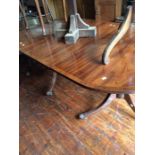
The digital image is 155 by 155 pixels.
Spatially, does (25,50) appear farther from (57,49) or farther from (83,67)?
(83,67)

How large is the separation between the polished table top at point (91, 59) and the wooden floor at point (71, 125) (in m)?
0.57

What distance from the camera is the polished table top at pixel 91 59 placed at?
2.14ft

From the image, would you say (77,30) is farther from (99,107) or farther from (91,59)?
(99,107)

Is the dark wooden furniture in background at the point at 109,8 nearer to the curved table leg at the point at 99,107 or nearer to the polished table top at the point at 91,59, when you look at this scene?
the polished table top at the point at 91,59

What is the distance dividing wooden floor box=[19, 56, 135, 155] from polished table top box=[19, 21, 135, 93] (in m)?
0.57

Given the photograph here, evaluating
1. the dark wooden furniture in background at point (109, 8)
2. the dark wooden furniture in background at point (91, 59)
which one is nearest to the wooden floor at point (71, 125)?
the dark wooden furniture in background at point (91, 59)

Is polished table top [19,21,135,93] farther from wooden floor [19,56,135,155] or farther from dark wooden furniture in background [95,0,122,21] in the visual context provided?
dark wooden furniture in background [95,0,122,21]

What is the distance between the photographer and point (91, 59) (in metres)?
Result: 0.81

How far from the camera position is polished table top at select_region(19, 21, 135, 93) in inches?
25.7

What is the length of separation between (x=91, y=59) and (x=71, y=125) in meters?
0.61

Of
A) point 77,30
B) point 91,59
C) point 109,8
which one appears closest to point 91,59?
point 91,59

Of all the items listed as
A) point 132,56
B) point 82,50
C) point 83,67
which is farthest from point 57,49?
point 132,56

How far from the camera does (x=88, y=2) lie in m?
2.63
